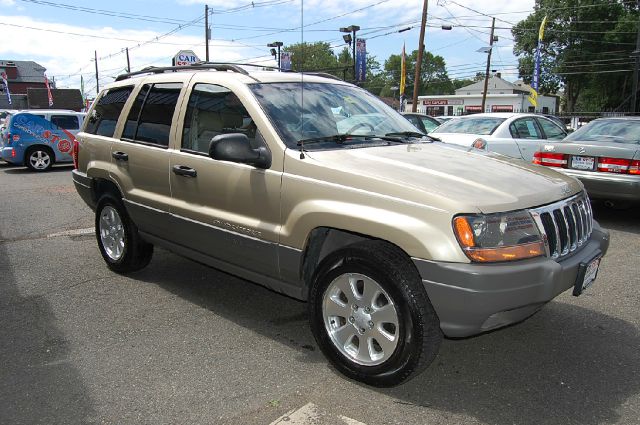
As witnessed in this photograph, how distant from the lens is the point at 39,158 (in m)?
15.0

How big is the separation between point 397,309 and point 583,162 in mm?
5602

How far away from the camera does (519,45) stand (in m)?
65.7

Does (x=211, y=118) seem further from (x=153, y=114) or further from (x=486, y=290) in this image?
(x=486, y=290)

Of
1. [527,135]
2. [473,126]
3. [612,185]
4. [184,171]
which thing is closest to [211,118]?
[184,171]

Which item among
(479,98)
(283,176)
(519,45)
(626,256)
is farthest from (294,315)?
(479,98)

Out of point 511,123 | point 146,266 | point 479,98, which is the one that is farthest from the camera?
point 479,98

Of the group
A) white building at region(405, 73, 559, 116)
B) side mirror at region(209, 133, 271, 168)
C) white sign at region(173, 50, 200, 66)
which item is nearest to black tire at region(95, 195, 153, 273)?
side mirror at region(209, 133, 271, 168)

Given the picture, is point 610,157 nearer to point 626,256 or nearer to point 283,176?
point 626,256

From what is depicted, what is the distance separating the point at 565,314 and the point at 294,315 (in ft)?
7.13

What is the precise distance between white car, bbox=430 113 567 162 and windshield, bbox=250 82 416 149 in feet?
18.3

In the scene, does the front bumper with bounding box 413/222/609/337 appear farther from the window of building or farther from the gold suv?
the window of building

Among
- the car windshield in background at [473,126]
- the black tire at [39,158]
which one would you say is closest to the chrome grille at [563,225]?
the car windshield in background at [473,126]

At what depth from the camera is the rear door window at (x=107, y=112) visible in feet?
16.7

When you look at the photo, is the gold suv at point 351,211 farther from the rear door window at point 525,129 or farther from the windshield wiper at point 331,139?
the rear door window at point 525,129
